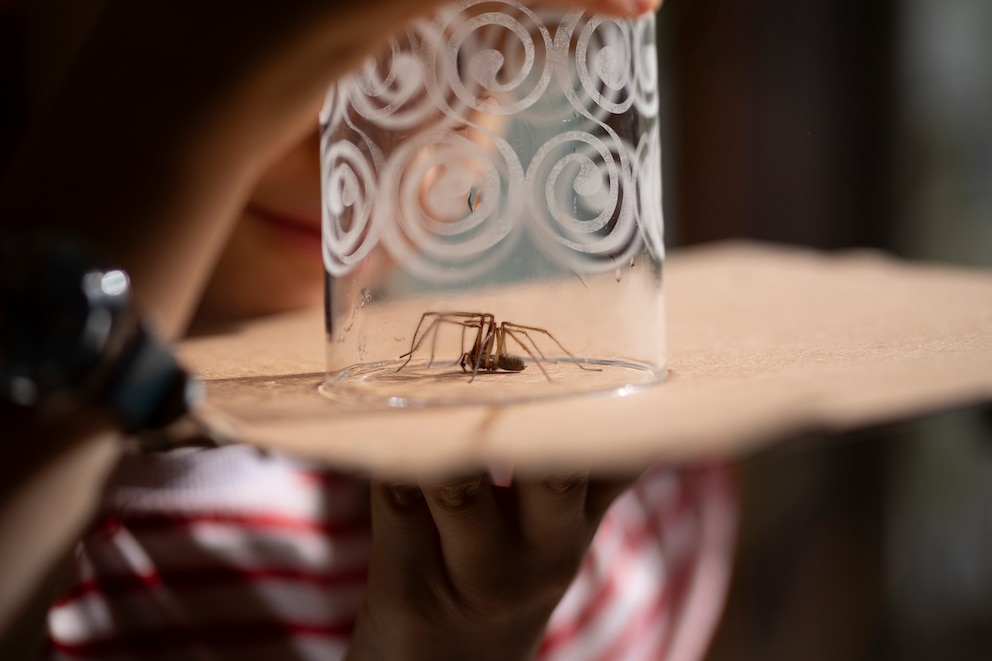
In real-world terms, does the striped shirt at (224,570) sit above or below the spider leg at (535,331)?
below

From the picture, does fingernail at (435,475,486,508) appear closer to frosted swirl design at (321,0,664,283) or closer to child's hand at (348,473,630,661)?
child's hand at (348,473,630,661)

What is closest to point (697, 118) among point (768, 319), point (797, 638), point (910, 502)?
point (910, 502)

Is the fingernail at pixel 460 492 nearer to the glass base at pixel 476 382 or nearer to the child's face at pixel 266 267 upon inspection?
the glass base at pixel 476 382

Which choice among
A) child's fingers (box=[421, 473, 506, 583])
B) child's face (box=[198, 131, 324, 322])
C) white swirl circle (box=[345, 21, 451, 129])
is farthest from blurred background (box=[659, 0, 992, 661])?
white swirl circle (box=[345, 21, 451, 129])

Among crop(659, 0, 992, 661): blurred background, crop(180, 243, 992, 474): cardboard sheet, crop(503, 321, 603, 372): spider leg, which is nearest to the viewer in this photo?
crop(180, 243, 992, 474): cardboard sheet

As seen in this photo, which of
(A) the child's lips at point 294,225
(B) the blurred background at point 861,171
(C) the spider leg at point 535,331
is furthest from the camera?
(B) the blurred background at point 861,171

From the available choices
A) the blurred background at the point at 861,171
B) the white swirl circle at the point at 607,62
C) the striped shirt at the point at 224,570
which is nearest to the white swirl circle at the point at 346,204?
the white swirl circle at the point at 607,62

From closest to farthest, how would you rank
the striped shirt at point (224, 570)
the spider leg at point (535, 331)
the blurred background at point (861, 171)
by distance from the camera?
the spider leg at point (535, 331) → the striped shirt at point (224, 570) → the blurred background at point (861, 171)
